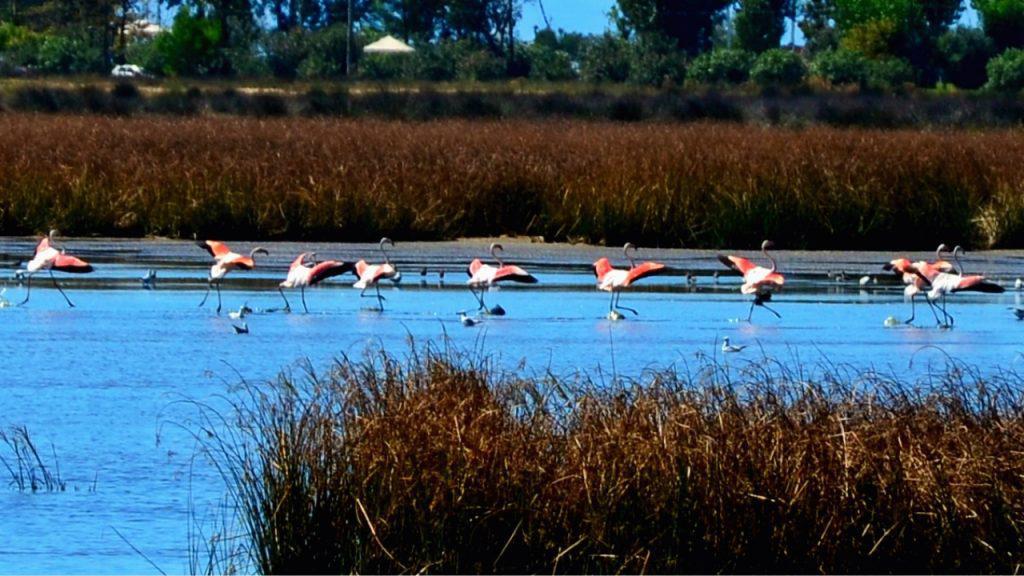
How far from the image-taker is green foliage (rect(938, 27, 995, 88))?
7112cm

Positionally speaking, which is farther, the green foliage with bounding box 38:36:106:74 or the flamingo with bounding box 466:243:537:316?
the green foliage with bounding box 38:36:106:74

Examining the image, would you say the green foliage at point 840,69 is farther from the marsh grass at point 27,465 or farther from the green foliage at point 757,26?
the marsh grass at point 27,465

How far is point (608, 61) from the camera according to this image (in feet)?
213

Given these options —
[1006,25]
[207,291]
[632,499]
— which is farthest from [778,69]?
[632,499]

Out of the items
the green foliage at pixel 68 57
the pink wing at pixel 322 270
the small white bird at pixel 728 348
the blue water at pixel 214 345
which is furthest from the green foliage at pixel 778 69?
the small white bird at pixel 728 348

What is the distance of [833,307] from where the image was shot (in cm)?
1697

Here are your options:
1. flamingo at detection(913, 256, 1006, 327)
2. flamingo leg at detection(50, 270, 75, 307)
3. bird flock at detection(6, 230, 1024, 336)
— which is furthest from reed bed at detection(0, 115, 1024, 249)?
flamingo at detection(913, 256, 1006, 327)

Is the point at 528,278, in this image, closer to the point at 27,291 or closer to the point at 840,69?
the point at 27,291

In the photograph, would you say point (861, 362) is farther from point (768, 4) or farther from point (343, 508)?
point (768, 4)

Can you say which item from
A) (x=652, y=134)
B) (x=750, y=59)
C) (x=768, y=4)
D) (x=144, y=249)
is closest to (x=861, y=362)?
(x=144, y=249)

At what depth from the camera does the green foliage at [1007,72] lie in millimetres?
60969

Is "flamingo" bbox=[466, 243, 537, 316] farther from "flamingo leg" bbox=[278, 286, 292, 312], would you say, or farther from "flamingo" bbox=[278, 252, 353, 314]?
"flamingo leg" bbox=[278, 286, 292, 312]

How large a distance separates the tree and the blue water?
178 ft

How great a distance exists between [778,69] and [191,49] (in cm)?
1907
